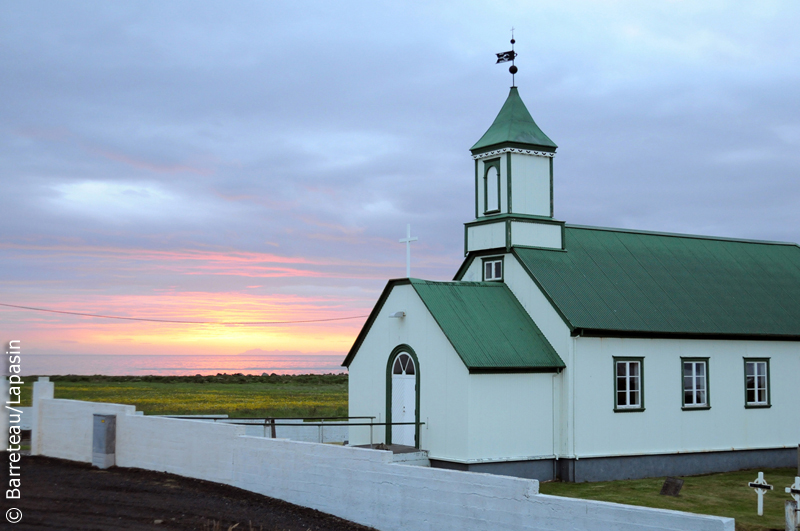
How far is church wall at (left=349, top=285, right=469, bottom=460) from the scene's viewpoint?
21.2 m

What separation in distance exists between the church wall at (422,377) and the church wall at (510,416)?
0.31 m

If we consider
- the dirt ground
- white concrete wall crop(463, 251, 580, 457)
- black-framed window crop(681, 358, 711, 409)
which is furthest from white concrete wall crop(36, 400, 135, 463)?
black-framed window crop(681, 358, 711, 409)

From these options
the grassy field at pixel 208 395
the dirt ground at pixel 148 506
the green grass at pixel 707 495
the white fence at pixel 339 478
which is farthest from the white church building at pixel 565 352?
the grassy field at pixel 208 395

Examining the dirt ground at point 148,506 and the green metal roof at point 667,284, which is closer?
the dirt ground at point 148,506

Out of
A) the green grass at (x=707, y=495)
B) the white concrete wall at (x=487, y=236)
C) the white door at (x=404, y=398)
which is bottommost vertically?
the green grass at (x=707, y=495)

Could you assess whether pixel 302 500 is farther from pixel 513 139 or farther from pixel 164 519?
pixel 513 139

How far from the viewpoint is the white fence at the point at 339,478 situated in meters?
13.0

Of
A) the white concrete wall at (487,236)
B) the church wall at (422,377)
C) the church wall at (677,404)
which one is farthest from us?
the white concrete wall at (487,236)

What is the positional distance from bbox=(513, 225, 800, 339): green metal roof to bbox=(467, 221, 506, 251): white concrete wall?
0.69m

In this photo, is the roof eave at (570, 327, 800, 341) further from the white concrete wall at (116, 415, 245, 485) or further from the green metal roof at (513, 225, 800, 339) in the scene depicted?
the white concrete wall at (116, 415, 245, 485)

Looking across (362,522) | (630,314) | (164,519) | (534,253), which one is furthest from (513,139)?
(164,519)

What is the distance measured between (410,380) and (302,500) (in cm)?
606

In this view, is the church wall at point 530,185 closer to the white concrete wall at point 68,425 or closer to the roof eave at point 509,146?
the roof eave at point 509,146

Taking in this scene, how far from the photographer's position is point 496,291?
80.4 ft
